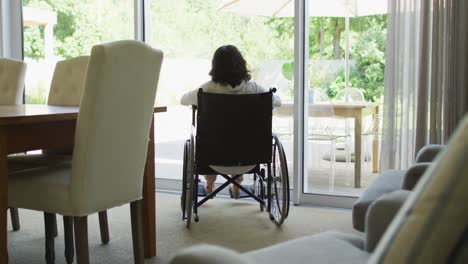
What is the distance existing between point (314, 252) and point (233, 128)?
1.95 meters

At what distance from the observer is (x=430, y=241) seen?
0.68m

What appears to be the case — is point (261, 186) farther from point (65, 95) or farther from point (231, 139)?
point (65, 95)

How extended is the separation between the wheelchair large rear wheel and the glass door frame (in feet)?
1.38

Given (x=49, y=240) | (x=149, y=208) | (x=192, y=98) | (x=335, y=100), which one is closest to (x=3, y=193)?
(x=49, y=240)

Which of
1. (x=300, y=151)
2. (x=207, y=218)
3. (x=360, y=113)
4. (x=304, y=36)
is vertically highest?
(x=304, y=36)

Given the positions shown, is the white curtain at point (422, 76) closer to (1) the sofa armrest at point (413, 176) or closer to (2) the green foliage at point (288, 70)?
(2) the green foliage at point (288, 70)

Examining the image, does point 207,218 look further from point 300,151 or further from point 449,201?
point 449,201

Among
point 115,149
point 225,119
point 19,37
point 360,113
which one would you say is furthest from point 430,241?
point 19,37

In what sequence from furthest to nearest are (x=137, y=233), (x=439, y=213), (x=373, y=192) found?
(x=137, y=233), (x=373, y=192), (x=439, y=213)

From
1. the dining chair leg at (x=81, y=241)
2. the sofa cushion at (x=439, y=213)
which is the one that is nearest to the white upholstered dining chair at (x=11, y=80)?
the dining chair leg at (x=81, y=241)

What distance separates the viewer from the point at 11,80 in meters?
3.45

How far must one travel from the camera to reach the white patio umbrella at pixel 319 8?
403 centimetres

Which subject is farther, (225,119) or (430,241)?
(225,119)

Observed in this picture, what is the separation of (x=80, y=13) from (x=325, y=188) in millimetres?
2621
